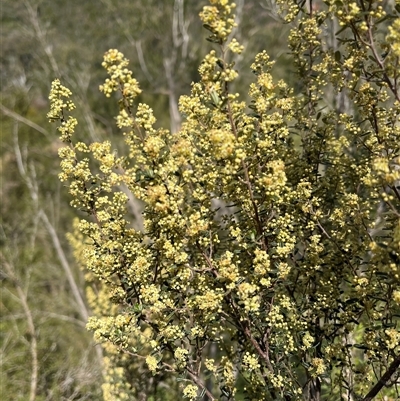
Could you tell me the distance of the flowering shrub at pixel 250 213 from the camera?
1522 millimetres

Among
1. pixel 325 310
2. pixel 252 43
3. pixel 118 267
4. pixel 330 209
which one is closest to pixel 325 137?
pixel 330 209

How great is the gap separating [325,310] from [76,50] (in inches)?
365

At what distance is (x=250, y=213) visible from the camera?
177cm

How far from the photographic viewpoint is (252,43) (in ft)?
34.2

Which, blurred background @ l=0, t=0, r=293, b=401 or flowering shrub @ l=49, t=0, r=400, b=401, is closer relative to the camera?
flowering shrub @ l=49, t=0, r=400, b=401

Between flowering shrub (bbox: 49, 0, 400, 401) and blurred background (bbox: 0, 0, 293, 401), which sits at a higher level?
blurred background (bbox: 0, 0, 293, 401)

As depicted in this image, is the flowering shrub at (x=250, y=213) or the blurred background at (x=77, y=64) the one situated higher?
the blurred background at (x=77, y=64)

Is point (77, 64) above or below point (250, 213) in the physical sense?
above

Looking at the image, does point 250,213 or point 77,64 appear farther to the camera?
point 77,64

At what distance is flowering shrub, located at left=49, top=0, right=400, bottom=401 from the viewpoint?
4.99 feet

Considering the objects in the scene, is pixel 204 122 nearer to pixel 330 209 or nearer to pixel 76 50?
pixel 330 209

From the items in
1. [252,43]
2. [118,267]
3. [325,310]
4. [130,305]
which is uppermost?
[252,43]

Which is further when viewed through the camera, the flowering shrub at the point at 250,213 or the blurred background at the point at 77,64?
the blurred background at the point at 77,64

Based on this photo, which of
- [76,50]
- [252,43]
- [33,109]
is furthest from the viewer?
[33,109]
